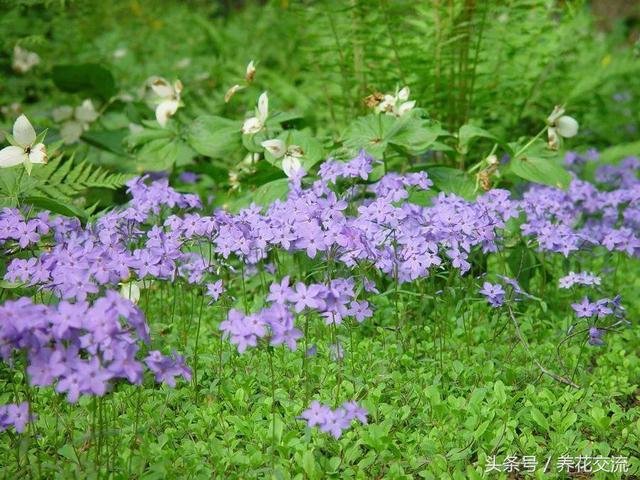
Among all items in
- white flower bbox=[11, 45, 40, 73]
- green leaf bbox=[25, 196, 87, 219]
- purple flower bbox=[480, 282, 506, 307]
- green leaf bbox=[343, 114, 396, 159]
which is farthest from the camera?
white flower bbox=[11, 45, 40, 73]

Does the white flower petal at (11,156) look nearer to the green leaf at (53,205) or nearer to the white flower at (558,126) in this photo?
the green leaf at (53,205)

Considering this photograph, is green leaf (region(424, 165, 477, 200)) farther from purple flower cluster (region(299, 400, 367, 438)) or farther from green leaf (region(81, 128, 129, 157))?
green leaf (region(81, 128, 129, 157))

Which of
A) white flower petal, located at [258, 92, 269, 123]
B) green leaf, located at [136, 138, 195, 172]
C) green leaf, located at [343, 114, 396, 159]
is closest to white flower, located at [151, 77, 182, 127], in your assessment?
green leaf, located at [136, 138, 195, 172]

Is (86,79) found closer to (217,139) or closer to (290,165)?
(217,139)

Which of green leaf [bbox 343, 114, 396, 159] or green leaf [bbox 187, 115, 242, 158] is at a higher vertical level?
green leaf [bbox 343, 114, 396, 159]

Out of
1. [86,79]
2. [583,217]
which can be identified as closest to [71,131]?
[86,79]

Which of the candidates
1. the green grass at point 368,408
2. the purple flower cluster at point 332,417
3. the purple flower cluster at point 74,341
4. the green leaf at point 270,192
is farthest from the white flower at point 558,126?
the purple flower cluster at point 74,341
